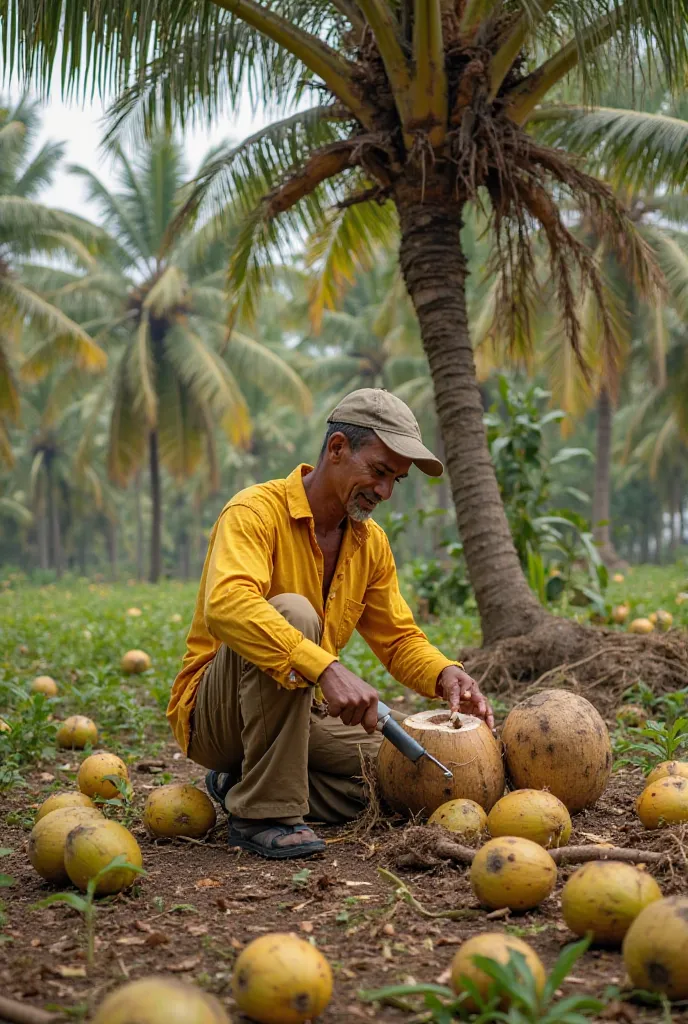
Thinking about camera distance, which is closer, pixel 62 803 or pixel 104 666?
pixel 62 803

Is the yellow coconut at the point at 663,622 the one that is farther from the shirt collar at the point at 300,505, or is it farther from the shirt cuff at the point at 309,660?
the shirt cuff at the point at 309,660

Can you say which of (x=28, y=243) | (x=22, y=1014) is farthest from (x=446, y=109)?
(x=28, y=243)

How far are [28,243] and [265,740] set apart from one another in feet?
52.0

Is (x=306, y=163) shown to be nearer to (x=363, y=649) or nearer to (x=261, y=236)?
(x=261, y=236)

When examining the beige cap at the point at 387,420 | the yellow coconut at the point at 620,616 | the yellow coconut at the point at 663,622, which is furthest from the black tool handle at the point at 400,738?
the yellow coconut at the point at 620,616

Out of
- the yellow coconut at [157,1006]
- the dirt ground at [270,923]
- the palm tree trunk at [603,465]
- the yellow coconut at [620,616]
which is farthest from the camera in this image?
the palm tree trunk at [603,465]

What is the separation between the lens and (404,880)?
2.87 metres

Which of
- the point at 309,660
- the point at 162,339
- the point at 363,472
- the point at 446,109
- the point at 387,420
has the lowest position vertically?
the point at 309,660

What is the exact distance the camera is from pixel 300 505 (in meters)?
3.44

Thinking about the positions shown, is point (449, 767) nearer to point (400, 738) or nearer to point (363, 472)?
point (400, 738)

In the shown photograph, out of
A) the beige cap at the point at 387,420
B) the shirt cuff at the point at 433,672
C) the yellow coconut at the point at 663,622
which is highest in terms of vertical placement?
the beige cap at the point at 387,420

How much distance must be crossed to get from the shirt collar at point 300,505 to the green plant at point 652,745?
1.30 metres

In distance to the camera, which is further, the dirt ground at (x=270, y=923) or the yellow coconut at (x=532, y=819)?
the yellow coconut at (x=532, y=819)

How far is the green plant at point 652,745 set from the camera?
3506 millimetres
